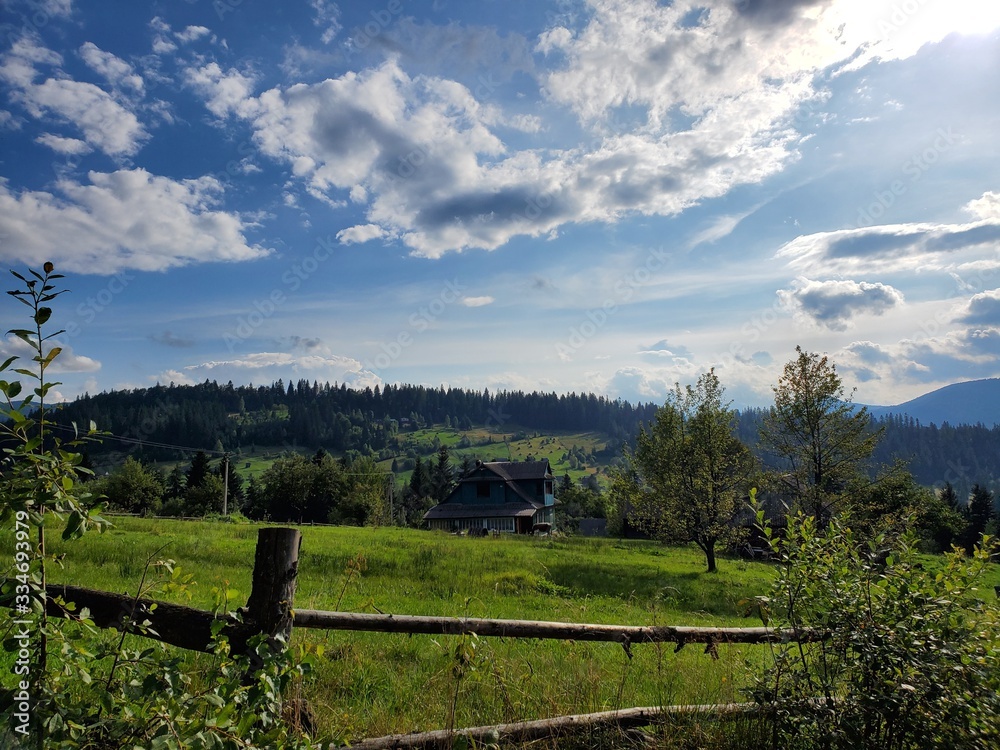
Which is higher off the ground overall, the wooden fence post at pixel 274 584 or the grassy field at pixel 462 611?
the wooden fence post at pixel 274 584

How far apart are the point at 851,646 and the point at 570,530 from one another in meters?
79.8

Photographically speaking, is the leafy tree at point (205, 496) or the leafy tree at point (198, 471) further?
the leafy tree at point (198, 471)

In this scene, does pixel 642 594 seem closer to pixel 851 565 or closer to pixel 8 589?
pixel 851 565

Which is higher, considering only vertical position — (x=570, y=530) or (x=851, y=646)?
(x=851, y=646)

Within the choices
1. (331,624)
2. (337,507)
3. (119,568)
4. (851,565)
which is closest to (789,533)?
(851,565)

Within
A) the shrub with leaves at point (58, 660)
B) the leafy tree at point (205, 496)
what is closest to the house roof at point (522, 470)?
the leafy tree at point (205, 496)

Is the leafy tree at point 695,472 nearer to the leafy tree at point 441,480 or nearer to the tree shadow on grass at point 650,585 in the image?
the tree shadow on grass at point 650,585

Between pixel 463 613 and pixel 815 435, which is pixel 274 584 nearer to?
pixel 463 613

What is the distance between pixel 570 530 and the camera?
80875 mm

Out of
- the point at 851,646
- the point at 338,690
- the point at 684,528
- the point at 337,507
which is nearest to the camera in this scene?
the point at 851,646

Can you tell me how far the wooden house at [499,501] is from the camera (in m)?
61.8

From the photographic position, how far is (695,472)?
2702 centimetres

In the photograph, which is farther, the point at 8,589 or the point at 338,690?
the point at 338,690

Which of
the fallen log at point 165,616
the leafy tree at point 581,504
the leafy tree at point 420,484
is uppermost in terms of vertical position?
the fallen log at point 165,616
